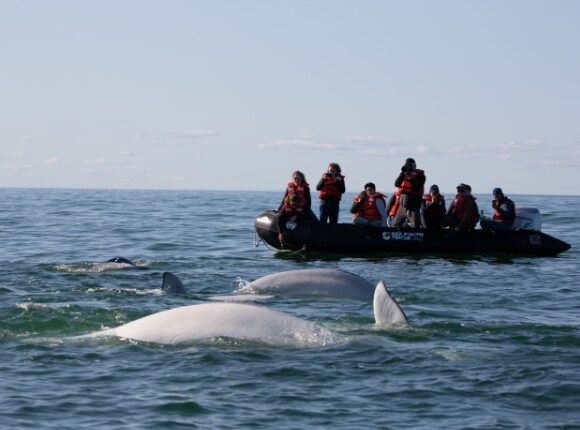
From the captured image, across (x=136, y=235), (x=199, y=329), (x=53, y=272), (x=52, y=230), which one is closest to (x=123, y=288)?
(x=53, y=272)

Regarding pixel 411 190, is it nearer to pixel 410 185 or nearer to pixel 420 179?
pixel 410 185

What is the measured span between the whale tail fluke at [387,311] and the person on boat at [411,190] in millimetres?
13293

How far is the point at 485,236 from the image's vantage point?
27891 millimetres

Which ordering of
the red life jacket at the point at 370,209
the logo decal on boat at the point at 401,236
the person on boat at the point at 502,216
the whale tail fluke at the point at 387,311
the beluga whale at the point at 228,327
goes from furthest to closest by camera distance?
the person on boat at the point at 502,216 → the red life jacket at the point at 370,209 → the logo decal on boat at the point at 401,236 → the whale tail fluke at the point at 387,311 → the beluga whale at the point at 228,327

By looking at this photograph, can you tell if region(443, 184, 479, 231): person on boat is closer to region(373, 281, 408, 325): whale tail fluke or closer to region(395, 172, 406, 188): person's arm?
region(395, 172, 406, 188): person's arm

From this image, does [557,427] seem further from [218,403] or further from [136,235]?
[136,235]

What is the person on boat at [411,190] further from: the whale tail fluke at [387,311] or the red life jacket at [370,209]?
the whale tail fluke at [387,311]

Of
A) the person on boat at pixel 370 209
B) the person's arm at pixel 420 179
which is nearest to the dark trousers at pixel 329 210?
the person on boat at pixel 370 209

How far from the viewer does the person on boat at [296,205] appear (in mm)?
27234

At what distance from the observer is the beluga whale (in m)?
12.8

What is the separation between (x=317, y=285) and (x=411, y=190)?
987cm

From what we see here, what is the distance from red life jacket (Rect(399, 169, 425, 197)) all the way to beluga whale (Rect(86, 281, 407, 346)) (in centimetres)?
1400

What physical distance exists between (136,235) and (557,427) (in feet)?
87.0

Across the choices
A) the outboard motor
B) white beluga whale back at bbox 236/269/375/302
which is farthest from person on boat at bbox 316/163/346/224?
white beluga whale back at bbox 236/269/375/302
